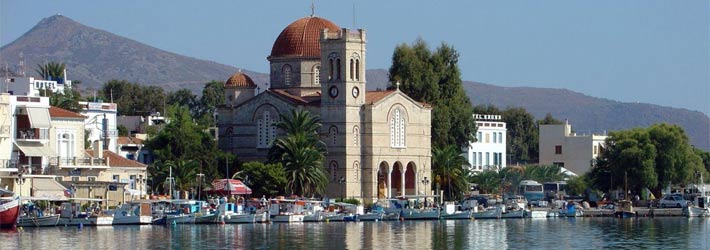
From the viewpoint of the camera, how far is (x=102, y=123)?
4432 inches

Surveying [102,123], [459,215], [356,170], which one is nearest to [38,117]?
[102,123]

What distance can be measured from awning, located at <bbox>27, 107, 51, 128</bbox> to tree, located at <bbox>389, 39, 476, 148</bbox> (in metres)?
32.7

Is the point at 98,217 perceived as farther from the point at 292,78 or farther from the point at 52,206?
the point at 292,78

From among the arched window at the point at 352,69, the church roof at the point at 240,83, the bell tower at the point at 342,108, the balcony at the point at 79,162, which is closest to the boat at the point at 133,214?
the balcony at the point at 79,162

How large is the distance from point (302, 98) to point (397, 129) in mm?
6483

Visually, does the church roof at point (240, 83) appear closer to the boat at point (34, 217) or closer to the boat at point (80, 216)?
the boat at point (80, 216)

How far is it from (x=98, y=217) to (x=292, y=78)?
30187mm

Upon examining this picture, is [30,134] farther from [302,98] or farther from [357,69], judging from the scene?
[357,69]

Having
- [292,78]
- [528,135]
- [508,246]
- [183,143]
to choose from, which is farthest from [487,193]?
[508,246]

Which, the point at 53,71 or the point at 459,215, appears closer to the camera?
the point at 459,215

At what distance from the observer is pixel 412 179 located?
364 feet

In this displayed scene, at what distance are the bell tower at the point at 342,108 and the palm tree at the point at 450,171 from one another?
793 cm

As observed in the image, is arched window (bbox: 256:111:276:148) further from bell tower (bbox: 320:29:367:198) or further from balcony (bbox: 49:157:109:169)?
balcony (bbox: 49:157:109:169)

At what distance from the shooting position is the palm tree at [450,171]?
370 ft
